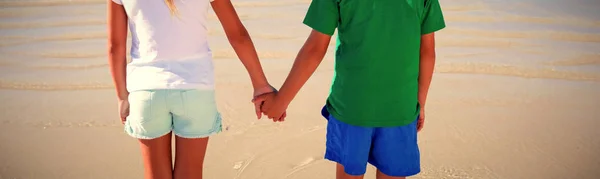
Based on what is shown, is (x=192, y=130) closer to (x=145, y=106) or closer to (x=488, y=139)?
(x=145, y=106)

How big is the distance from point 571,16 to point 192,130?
22.2 ft

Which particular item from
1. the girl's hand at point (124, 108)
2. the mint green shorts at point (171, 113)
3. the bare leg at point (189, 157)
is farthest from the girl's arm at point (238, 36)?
the girl's hand at point (124, 108)

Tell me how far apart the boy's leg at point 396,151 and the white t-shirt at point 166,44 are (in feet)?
2.29

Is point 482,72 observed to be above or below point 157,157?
below

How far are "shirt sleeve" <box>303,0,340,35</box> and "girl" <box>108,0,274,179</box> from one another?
0.38 m

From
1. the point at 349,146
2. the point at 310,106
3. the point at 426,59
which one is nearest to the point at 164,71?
the point at 349,146

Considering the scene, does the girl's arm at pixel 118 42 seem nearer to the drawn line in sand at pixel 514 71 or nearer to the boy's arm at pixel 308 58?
the boy's arm at pixel 308 58

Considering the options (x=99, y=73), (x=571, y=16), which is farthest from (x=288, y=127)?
(x=571, y=16)

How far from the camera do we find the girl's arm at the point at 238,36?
6.95 ft

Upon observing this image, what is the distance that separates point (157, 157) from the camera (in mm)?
2139

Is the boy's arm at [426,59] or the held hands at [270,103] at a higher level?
the boy's arm at [426,59]

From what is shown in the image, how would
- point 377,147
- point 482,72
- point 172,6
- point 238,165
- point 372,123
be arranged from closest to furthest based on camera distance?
point 172,6 → point 372,123 → point 377,147 → point 238,165 → point 482,72

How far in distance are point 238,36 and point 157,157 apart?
1.87 ft

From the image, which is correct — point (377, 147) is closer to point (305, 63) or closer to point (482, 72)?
point (305, 63)
